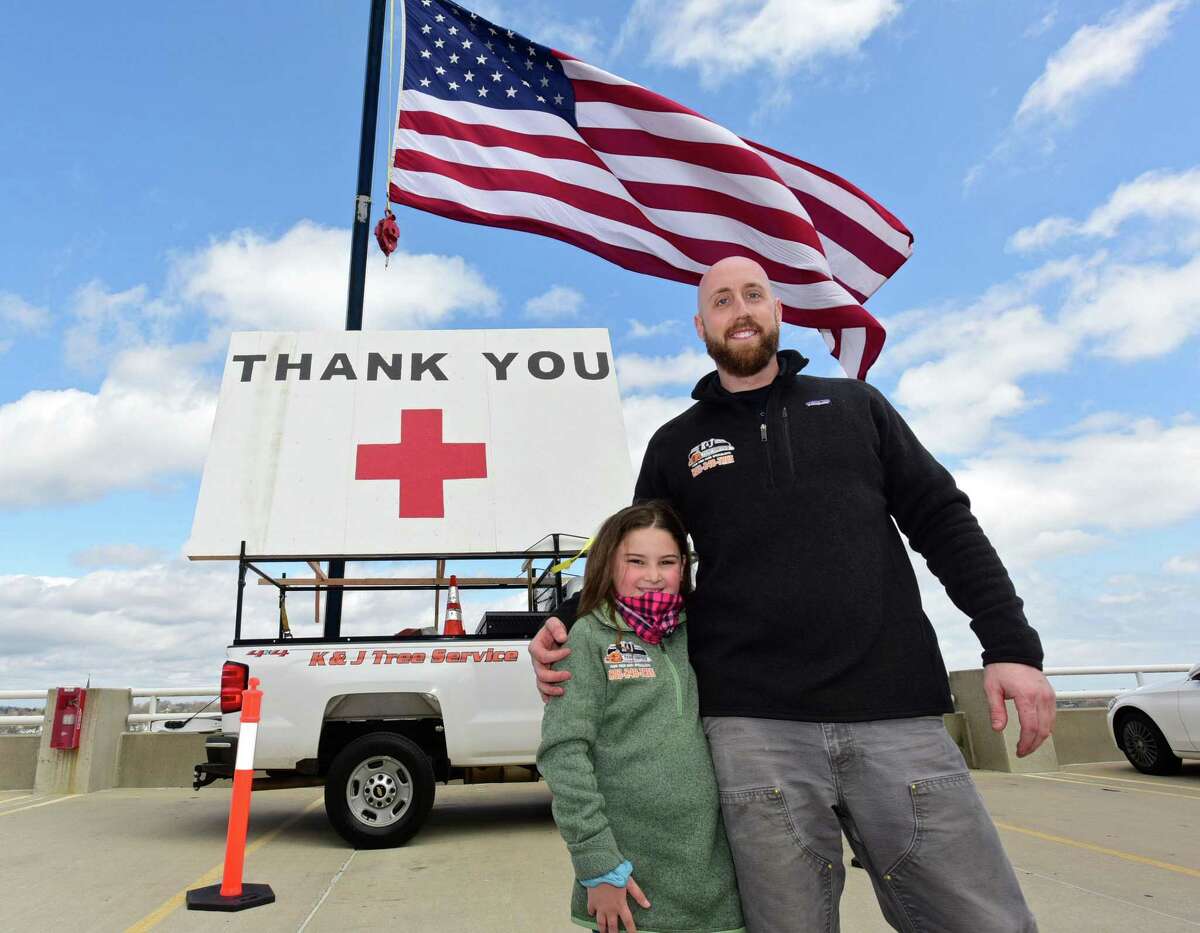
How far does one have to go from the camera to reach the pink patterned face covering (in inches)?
82.0

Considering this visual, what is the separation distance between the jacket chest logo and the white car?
27.5 feet

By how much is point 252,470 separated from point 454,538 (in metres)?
1.73

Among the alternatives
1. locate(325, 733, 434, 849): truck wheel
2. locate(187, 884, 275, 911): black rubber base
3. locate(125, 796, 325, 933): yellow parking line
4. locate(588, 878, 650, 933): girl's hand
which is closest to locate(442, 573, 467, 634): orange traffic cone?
locate(325, 733, 434, 849): truck wheel

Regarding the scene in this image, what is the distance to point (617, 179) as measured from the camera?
732 centimetres

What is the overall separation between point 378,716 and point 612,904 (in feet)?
14.1

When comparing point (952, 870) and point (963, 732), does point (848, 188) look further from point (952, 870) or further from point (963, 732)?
point (963, 732)

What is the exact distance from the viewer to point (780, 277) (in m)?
6.01

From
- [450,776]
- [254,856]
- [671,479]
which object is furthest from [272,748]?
[671,479]

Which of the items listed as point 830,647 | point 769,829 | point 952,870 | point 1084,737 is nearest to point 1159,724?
point 1084,737

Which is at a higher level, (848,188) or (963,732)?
(848,188)

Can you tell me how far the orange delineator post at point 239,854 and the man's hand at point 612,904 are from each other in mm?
2860

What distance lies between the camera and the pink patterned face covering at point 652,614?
208 cm

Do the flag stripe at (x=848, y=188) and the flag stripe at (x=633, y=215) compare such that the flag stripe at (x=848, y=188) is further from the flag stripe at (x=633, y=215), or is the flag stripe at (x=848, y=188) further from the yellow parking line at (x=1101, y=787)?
the yellow parking line at (x=1101, y=787)

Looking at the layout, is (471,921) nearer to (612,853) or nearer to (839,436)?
(612,853)
